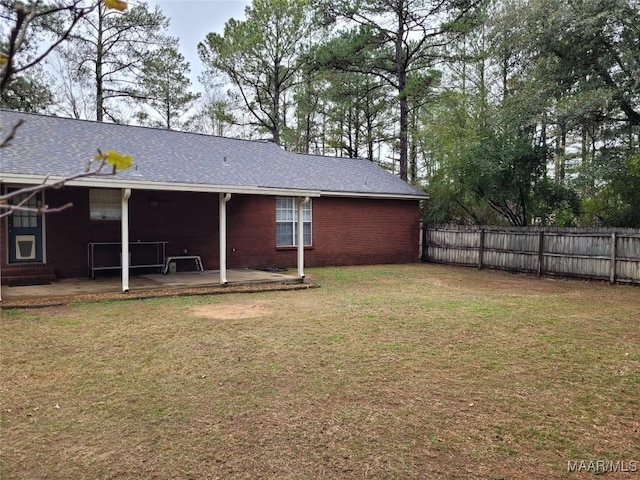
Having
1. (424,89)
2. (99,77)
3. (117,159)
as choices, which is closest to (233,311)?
(117,159)

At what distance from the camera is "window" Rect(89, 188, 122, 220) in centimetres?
1127

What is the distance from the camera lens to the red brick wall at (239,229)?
1098 centimetres

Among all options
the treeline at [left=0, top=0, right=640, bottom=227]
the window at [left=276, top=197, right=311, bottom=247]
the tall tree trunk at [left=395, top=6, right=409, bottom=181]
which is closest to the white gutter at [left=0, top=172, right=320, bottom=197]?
the window at [left=276, top=197, right=311, bottom=247]

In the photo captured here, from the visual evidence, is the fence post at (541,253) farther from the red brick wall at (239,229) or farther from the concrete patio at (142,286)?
the concrete patio at (142,286)

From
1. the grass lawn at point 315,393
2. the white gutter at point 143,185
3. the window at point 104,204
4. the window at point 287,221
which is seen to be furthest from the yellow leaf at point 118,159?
the window at point 287,221

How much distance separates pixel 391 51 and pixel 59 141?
1478 centimetres

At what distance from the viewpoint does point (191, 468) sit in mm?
2906

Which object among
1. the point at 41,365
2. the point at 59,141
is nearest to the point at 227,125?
the point at 59,141

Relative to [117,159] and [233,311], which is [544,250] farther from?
[117,159]

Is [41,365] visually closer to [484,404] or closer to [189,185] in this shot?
[484,404]

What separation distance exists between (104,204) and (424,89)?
14753 millimetres

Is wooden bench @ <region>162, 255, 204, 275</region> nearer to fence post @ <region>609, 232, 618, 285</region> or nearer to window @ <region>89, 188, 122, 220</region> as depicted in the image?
window @ <region>89, 188, 122, 220</region>

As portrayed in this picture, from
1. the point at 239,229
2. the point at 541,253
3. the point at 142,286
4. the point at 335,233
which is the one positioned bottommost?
the point at 142,286

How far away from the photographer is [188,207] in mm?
12742
